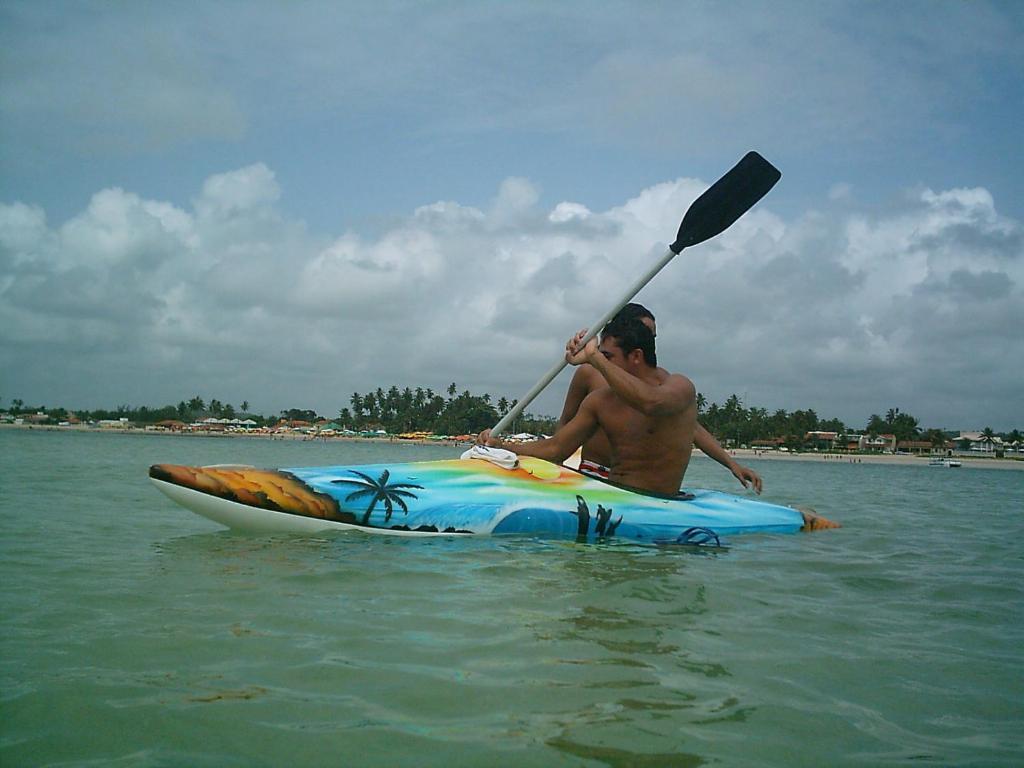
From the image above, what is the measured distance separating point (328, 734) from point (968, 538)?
6707mm

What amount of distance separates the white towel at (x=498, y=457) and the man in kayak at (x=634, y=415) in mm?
207

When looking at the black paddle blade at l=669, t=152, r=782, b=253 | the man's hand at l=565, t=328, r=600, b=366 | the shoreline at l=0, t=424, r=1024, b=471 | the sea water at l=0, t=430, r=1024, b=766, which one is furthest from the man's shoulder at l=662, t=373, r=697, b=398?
the shoreline at l=0, t=424, r=1024, b=471

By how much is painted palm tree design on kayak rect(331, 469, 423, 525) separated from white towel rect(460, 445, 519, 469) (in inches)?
24.5

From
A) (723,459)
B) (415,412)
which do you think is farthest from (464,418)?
(723,459)

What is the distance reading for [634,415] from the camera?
17.2 ft

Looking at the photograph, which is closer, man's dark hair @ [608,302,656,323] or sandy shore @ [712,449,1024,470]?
man's dark hair @ [608,302,656,323]

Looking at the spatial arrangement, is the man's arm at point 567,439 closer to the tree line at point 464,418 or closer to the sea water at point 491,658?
the sea water at point 491,658

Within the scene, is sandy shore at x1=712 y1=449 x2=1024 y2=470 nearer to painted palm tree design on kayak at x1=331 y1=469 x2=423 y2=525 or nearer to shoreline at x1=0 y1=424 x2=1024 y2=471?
shoreline at x1=0 y1=424 x2=1024 y2=471

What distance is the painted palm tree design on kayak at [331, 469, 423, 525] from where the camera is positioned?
5.07 metres

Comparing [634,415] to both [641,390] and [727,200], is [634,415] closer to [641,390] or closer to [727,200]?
[641,390]

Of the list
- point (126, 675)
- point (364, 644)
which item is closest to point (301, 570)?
point (364, 644)

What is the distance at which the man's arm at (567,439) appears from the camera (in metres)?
5.45

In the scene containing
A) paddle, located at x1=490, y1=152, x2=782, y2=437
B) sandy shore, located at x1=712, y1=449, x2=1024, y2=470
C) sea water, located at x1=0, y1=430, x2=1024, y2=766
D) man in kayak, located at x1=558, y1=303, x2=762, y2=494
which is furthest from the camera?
sandy shore, located at x1=712, y1=449, x2=1024, y2=470

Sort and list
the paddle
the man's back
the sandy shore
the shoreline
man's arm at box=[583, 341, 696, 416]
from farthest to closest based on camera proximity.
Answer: the sandy shore, the shoreline, the paddle, the man's back, man's arm at box=[583, 341, 696, 416]
